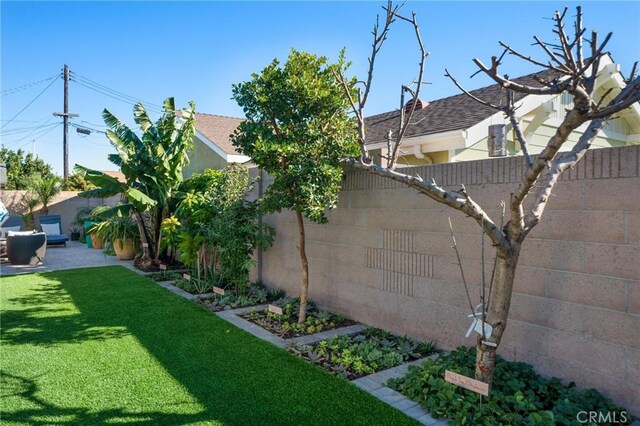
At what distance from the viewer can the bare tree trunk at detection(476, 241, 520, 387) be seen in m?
3.22

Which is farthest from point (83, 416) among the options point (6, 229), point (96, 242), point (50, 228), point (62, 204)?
point (62, 204)

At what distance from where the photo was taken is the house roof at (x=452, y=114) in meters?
7.77

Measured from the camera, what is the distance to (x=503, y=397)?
3.33 m

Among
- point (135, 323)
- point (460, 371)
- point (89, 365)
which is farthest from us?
point (135, 323)

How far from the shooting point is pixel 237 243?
295 inches

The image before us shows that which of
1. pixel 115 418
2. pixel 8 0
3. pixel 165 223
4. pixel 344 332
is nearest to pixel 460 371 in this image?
pixel 344 332

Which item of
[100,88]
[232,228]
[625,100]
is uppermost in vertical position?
[100,88]

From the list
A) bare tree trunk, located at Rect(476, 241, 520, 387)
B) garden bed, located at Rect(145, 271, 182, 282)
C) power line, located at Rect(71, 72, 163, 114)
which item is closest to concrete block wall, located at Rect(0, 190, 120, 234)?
power line, located at Rect(71, 72, 163, 114)

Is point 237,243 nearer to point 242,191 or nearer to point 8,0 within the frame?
point 242,191

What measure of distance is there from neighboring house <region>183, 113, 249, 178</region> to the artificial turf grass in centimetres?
592

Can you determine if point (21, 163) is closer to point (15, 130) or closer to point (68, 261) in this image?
point (15, 130)

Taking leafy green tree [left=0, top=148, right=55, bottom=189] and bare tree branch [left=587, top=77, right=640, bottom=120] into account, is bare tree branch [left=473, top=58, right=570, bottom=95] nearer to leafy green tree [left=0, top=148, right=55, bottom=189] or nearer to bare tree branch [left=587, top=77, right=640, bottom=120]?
bare tree branch [left=587, top=77, right=640, bottom=120]

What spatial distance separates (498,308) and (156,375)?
349 centimetres

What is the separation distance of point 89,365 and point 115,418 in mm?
1535
